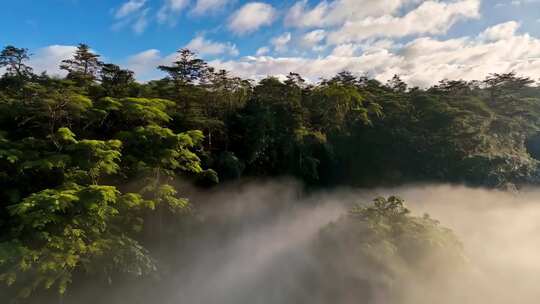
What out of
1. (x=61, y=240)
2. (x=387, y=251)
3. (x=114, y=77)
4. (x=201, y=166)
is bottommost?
(x=387, y=251)

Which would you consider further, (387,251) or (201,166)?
(201,166)

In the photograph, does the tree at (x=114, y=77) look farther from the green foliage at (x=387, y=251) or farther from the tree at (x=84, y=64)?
the green foliage at (x=387, y=251)

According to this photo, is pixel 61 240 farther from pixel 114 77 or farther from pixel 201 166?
pixel 114 77

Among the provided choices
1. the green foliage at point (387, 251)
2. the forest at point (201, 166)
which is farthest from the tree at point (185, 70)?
the green foliage at point (387, 251)

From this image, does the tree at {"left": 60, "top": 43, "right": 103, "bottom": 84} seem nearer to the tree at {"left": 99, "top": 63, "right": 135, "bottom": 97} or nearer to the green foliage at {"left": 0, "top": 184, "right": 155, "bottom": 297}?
the tree at {"left": 99, "top": 63, "right": 135, "bottom": 97}

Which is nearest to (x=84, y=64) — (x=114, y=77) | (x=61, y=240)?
(x=114, y=77)

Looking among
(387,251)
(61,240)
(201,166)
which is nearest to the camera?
(61,240)

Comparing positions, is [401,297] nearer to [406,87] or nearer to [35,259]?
[35,259]

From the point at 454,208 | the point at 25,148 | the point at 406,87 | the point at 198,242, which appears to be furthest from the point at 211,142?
the point at 406,87

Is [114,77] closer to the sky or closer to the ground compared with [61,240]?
closer to the sky

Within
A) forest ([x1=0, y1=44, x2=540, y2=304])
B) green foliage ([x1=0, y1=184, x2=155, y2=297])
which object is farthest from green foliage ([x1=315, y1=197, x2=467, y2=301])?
green foliage ([x1=0, y1=184, x2=155, y2=297])
